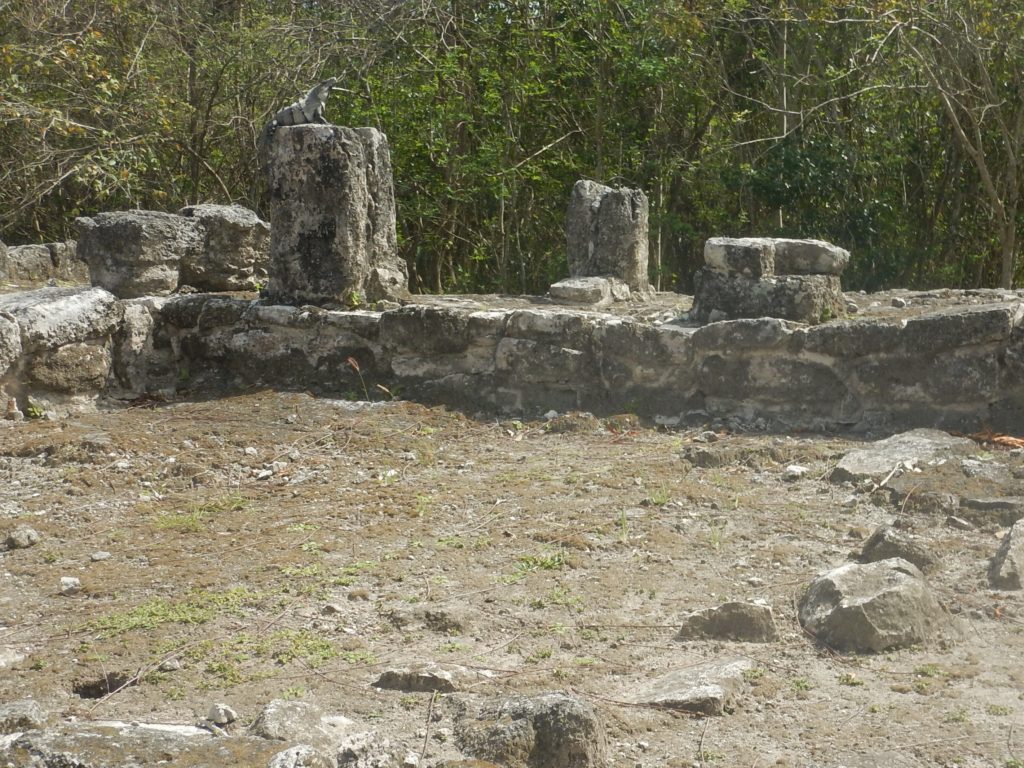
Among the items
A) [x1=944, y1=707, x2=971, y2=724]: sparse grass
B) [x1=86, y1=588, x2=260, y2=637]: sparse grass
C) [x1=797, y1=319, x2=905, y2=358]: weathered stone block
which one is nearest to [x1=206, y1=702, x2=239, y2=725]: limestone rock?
[x1=86, y1=588, x2=260, y2=637]: sparse grass

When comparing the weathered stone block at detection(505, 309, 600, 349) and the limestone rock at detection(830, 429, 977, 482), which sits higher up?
the weathered stone block at detection(505, 309, 600, 349)

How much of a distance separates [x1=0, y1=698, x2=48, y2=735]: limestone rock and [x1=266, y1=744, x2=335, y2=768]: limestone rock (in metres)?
0.78

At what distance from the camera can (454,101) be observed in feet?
49.2

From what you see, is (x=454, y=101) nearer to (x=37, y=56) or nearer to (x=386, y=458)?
(x=37, y=56)

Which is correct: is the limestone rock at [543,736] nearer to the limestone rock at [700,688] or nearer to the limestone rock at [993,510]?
the limestone rock at [700,688]

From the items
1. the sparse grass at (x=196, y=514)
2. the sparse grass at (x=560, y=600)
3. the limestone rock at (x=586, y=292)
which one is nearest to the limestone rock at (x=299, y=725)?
the sparse grass at (x=560, y=600)

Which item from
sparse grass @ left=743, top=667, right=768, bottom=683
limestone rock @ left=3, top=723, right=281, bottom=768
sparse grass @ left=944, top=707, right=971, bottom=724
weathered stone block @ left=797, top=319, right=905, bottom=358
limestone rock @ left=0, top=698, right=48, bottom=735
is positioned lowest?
sparse grass @ left=944, top=707, right=971, bottom=724

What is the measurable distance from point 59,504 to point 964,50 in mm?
10388

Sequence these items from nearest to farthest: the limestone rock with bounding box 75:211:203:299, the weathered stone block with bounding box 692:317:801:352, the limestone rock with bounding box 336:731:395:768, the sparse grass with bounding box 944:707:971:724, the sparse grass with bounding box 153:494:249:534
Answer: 1. the limestone rock with bounding box 336:731:395:768
2. the sparse grass with bounding box 944:707:971:724
3. the sparse grass with bounding box 153:494:249:534
4. the weathered stone block with bounding box 692:317:801:352
5. the limestone rock with bounding box 75:211:203:299

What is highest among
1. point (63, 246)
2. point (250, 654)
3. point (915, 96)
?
point (915, 96)

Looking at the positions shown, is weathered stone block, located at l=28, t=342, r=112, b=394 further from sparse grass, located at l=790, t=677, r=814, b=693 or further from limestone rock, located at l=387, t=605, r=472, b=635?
sparse grass, located at l=790, t=677, r=814, b=693

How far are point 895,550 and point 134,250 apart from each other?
18.7 ft

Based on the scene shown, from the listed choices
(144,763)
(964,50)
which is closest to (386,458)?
(144,763)

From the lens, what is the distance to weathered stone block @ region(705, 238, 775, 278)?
7328 mm
